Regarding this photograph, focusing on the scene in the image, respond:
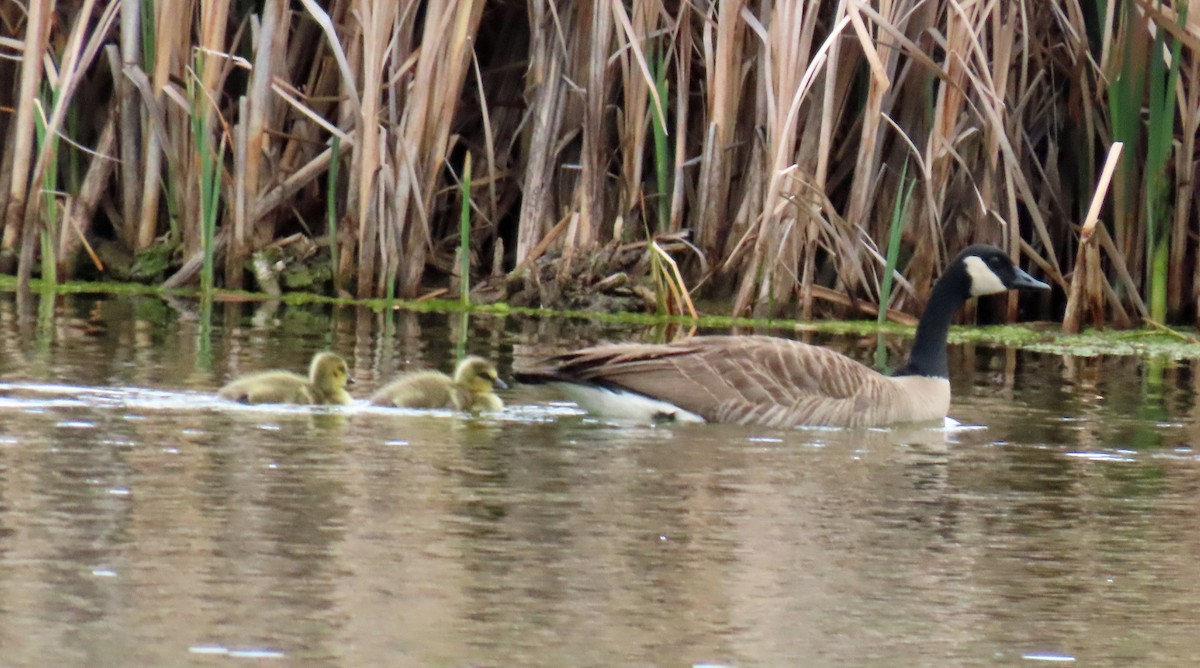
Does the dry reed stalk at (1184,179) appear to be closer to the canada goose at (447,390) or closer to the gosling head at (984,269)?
the gosling head at (984,269)

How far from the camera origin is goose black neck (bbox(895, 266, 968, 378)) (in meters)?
8.98

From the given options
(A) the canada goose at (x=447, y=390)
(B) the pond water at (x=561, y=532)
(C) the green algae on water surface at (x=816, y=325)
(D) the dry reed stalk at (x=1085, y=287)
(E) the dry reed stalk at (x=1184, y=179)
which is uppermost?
(E) the dry reed stalk at (x=1184, y=179)

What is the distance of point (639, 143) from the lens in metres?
12.1

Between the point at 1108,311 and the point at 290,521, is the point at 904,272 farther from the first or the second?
the point at 290,521

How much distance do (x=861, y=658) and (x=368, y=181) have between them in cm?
796

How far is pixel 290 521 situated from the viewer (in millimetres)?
5578

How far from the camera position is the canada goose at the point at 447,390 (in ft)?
26.7

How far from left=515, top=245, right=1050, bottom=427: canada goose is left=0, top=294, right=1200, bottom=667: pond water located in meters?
0.14

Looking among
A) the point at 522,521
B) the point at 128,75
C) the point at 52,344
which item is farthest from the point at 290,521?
the point at 128,75

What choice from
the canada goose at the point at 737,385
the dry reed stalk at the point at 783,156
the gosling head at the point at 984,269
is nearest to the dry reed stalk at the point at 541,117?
the dry reed stalk at the point at 783,156

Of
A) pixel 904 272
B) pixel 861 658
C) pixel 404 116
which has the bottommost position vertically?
pixel 861 658

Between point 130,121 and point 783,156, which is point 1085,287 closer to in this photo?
point 783,156

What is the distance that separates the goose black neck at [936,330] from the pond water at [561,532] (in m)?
0.37

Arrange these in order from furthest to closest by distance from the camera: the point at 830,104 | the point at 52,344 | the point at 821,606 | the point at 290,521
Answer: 1. the point at 830,104
2. the point at 52,344
3. the point at 290,521
4. the point at 821,606
